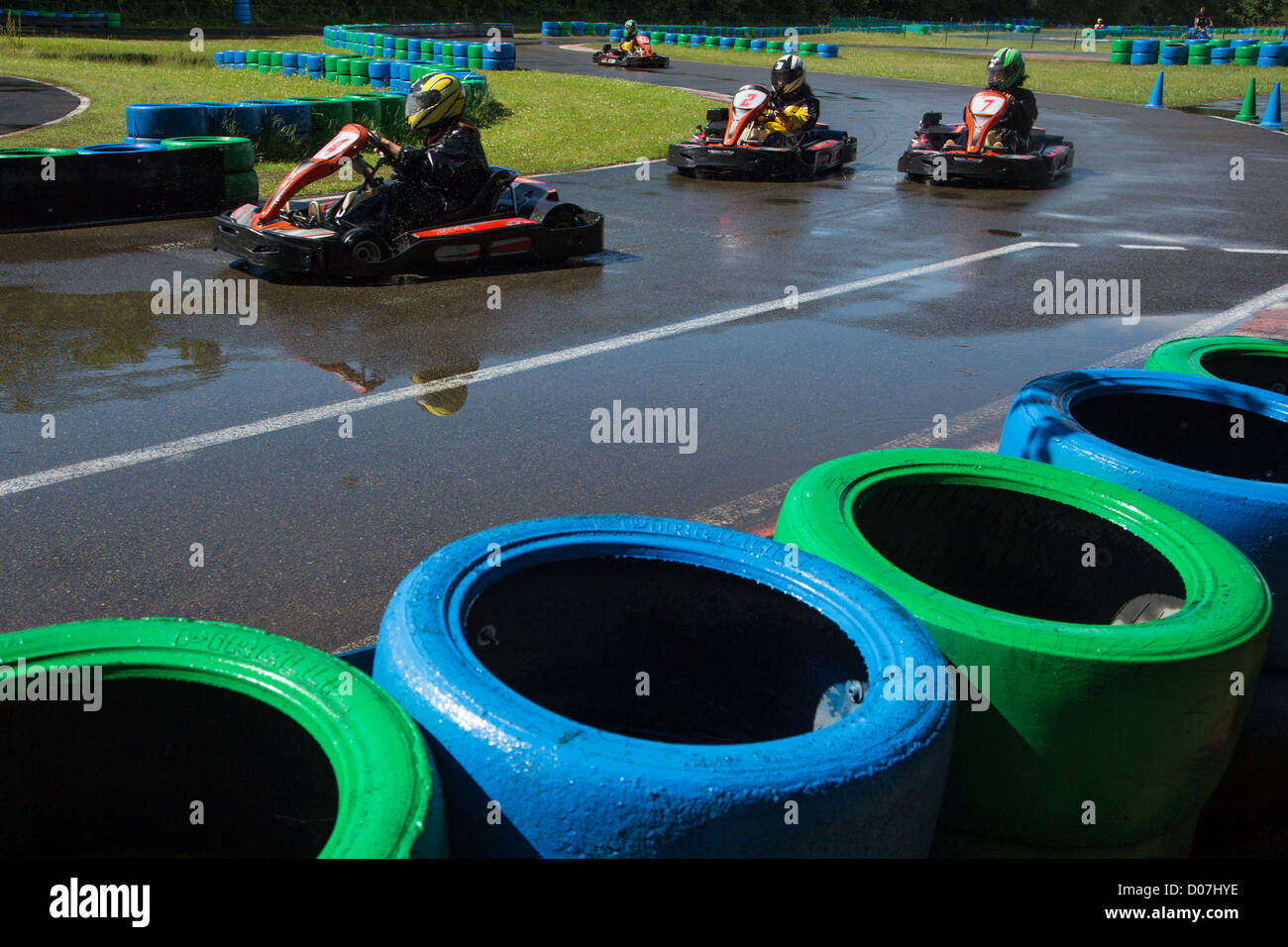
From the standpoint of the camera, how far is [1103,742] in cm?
221

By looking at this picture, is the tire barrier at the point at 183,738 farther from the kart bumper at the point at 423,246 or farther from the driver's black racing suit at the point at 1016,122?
→ the driver's black racing suit at the point at 1016,122

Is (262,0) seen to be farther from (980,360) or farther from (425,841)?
(425,841)

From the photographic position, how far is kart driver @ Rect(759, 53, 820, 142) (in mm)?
13711

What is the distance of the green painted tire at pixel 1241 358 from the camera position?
409 cm

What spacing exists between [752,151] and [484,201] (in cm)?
535

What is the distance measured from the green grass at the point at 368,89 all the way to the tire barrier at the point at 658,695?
32.8ft

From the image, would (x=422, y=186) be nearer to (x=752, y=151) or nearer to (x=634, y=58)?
(x=752, y=151)

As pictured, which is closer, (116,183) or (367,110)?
(116,183)

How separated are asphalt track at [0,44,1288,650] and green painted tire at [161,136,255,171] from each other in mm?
1032

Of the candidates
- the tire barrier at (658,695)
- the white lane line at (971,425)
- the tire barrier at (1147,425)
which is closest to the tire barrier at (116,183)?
the white lane line at (971,425)

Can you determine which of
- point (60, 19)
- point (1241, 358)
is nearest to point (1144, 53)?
point (60, 19)

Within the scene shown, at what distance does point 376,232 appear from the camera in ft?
26.8
